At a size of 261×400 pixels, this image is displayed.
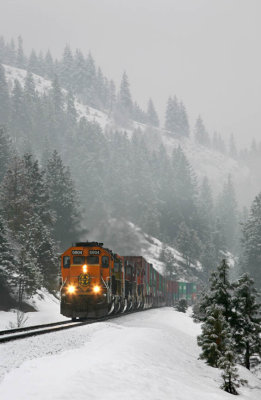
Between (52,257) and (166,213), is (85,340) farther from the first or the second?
(166,213)

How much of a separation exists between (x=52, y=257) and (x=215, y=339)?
117 feet

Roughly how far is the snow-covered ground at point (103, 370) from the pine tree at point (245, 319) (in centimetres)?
648

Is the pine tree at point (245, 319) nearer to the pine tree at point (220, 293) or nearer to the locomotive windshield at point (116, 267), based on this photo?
the pine tree at point (220, 293)

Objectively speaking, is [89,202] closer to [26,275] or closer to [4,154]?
[4,154]

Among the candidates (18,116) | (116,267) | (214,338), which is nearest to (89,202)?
(18,116)

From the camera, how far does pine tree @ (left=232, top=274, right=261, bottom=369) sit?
87.5ft

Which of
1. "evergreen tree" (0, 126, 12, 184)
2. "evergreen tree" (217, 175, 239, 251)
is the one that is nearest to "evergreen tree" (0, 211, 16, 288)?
"evergreen tree" (0, 126, 12, 184)

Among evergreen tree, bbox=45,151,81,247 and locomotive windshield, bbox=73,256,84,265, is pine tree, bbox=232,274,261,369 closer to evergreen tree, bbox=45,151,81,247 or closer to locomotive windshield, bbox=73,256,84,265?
locomotive windshield, bbox=73,256,84,265

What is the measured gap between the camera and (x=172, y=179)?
162m

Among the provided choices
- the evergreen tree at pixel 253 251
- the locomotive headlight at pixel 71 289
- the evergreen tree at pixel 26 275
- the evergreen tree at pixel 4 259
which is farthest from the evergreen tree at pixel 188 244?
the locomotive headlight at pixel 71 289

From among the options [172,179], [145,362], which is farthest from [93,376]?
[172,179]

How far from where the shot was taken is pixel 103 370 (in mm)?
11836

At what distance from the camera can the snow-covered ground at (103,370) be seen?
9898 mm

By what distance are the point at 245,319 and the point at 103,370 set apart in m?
16.9
